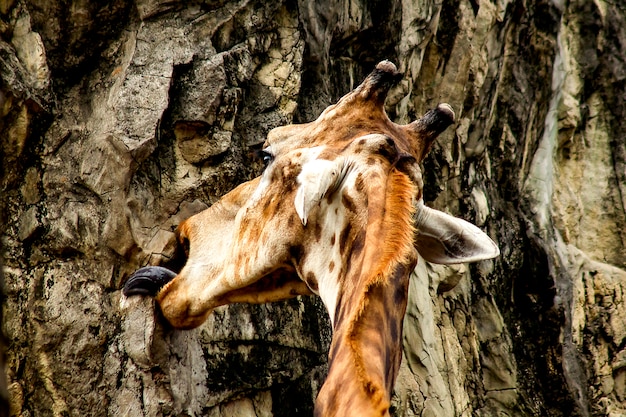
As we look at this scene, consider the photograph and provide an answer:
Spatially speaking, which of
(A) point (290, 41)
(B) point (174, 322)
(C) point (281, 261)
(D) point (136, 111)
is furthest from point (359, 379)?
(A) point (290, 41)

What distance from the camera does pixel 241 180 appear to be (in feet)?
13.5

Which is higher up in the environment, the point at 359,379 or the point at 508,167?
the point at 508,167

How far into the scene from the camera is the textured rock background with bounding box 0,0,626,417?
11.7ft

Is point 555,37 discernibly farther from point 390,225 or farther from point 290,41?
point 390,225

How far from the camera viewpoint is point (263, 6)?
14.0 feet

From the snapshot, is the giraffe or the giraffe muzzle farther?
the giraffe muzzle

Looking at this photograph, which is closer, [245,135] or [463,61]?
[245,135]

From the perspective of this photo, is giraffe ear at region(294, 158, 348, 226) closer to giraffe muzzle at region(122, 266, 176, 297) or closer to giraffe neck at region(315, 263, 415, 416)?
giraffe neck at region(315, 263, 415, 416)

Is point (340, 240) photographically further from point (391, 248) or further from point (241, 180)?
point (241, 180)

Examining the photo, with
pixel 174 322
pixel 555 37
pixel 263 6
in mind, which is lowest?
pixel 174 322

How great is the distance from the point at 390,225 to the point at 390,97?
2.32 metres

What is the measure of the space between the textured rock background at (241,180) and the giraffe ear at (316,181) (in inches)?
42.5

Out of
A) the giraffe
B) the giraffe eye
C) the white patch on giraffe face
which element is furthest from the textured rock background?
the white patch on giraffe face

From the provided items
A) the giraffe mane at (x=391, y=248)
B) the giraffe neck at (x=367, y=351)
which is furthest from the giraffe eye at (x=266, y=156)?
the giraffe neck at (x=367, y=351)
